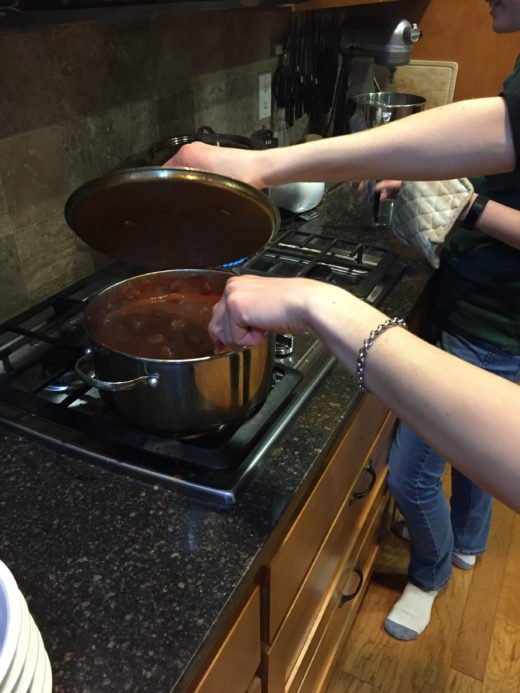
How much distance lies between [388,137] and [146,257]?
1.35 feet

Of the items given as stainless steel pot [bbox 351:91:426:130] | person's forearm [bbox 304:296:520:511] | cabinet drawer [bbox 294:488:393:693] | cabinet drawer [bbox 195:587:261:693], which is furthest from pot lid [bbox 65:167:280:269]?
stainless steel pot [bbox 351:91:426:130]

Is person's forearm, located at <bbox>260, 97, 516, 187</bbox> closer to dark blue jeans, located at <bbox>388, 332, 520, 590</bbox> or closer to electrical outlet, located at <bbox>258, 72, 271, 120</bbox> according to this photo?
dark blue jeans, located at <bbox>388, 332, 520, 590</bbox>

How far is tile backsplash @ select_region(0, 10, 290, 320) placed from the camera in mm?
946

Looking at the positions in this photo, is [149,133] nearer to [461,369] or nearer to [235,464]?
[235,464]

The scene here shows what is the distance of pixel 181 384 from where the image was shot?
2.33ft

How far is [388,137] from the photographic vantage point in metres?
0.90

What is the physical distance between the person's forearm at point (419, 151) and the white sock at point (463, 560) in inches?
46.2


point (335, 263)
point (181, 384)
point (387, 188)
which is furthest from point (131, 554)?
point (387, 188)

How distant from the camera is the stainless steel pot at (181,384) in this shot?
70cm

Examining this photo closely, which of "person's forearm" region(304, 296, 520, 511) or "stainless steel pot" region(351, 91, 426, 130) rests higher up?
"person's forearm" region(304, 296, 520, 511)

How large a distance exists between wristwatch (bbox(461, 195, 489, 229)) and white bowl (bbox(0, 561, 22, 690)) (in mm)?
1052

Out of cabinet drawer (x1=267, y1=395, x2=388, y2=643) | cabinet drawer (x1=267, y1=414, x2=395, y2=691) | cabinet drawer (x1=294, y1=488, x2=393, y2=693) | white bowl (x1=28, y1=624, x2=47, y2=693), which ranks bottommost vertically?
cabinet drawer (x1=294, y1=488, x2=393, y2=693)

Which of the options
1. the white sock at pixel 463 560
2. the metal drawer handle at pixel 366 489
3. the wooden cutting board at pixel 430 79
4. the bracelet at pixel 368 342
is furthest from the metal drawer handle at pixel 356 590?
the wooden cutting board at pixel 430 79

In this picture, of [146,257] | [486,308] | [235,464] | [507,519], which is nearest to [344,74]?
[486,308]
